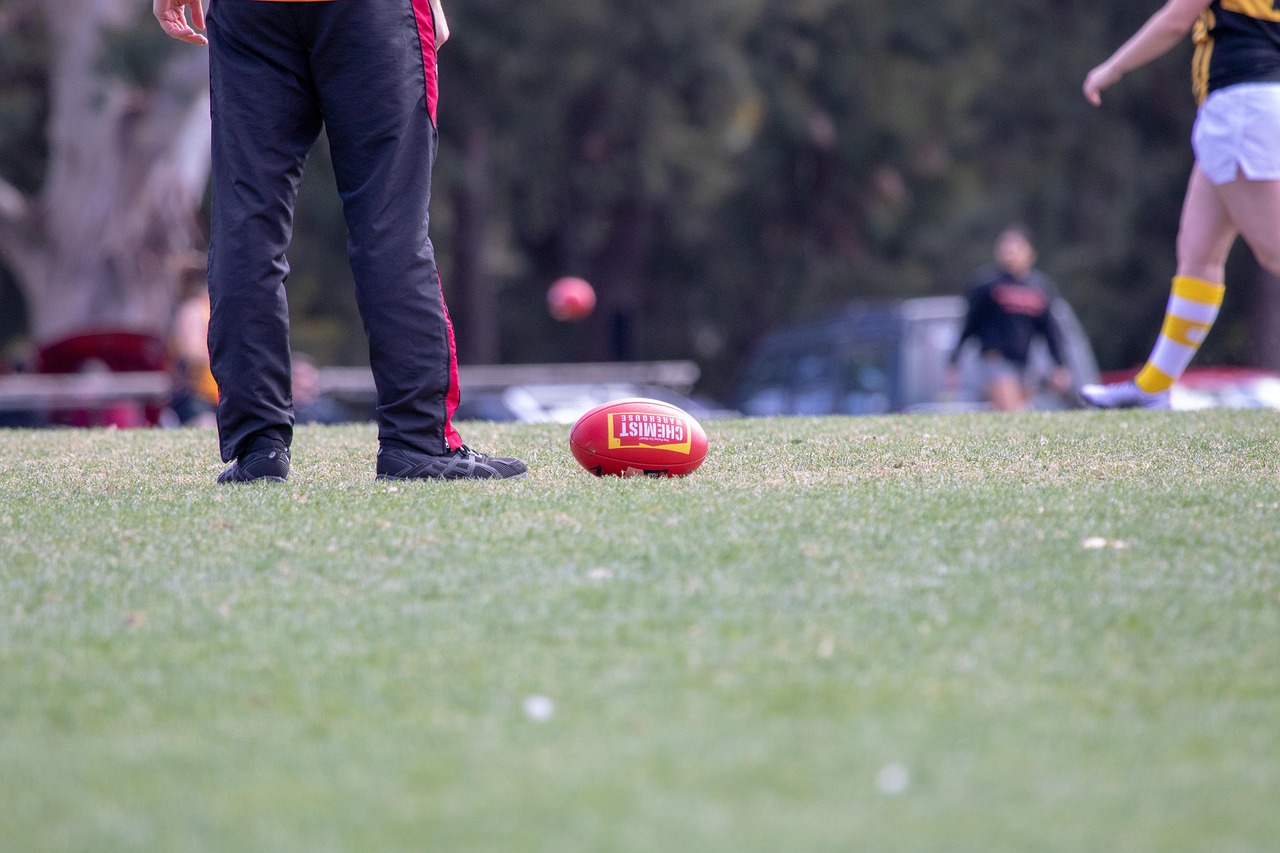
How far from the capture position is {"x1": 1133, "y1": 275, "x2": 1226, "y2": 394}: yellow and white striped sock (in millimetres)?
6848

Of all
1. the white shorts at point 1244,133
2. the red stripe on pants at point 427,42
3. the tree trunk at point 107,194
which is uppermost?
the red stripe on pants at point 427,42

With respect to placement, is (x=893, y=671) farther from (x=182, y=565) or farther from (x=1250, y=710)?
(x=182, y=565)

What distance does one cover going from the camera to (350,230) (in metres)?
4.64

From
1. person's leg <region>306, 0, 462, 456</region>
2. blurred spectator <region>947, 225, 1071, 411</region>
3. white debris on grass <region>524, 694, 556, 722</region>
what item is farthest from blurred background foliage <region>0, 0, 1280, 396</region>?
white debris on grass <region>524, 694, 556, 722</region>

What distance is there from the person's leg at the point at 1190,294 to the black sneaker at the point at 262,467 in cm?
407

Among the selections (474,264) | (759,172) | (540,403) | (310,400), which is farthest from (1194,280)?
(759,172)

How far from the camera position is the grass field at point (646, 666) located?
85.1 inches

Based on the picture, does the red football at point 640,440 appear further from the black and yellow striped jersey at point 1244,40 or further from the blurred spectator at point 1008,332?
the blurred spectator at point 1008,332

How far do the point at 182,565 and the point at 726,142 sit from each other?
1058 inches

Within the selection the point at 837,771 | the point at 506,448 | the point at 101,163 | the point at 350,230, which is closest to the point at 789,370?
the point at 101,163

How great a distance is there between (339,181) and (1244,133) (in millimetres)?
3680

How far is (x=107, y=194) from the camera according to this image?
1869 cm

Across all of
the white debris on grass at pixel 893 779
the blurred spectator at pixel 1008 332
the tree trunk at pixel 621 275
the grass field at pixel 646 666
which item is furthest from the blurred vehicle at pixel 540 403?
the white debris on grass at pixel 893 779

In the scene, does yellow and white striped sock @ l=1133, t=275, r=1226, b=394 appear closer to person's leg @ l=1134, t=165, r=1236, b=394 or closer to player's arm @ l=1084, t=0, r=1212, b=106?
person's leg @ l=1134, t=165, r=1236, b=394
